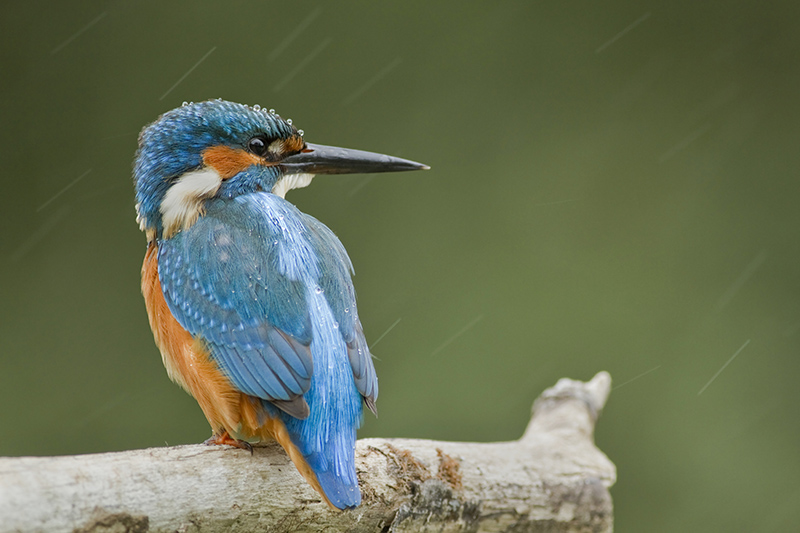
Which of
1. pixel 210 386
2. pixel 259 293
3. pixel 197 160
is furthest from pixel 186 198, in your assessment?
pixel 210 386

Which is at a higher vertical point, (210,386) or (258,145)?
(258,145)

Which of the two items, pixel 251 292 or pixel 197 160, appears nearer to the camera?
pixel 251 292

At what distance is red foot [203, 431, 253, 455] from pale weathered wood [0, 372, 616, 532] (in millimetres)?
30

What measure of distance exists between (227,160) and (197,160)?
0.22 feet

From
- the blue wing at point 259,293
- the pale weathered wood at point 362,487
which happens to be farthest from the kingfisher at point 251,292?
the pale weathered wood at point 362,487

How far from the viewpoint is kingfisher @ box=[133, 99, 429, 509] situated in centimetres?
160

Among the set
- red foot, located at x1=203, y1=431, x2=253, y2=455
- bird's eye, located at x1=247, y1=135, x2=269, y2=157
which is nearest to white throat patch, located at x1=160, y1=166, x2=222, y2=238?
bird's eye, located at x1=247, y1=135, x2=269, y2=157

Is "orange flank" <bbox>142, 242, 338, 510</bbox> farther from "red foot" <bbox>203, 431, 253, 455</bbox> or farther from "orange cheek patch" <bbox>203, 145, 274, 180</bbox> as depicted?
"orange cheek patch" <bbox>203, 145, 274, 180</bbox>

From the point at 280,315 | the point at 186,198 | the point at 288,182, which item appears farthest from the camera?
the point at 288,182

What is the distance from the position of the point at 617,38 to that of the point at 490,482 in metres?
3.25

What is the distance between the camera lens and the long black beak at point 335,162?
6.73 feet

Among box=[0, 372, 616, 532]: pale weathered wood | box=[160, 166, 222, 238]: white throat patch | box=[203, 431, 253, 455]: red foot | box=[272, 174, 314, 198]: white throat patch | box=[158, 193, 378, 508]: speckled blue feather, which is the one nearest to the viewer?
box=[0, 372, 616, 532]: pale weathered wood

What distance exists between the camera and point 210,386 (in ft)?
5.61

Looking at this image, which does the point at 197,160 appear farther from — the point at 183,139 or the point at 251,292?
the point at 251,292
